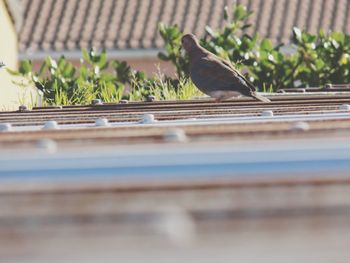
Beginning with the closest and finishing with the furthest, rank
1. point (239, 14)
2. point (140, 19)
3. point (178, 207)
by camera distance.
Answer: point (178, 207)
point (239, 14)
point (140, 19)

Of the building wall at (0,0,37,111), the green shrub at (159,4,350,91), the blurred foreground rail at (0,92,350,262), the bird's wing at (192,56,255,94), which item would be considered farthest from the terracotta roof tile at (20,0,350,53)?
the blurred foreground rail at (0,92,350,262)

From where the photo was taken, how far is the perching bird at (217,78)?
24.9 ft

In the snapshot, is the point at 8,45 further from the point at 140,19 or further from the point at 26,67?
the point at 26,67

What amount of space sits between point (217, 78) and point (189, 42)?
3.40ft

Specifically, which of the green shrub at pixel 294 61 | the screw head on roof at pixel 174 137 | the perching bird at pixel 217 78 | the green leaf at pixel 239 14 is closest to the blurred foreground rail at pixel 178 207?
the screw head on roof at pixel 174 137

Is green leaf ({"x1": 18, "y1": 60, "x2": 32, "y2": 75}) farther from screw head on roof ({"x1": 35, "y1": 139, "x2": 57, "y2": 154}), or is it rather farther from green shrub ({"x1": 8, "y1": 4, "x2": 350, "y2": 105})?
screw head on roof ({"x1": 35, "y1": 139, "x2": 57, "y2": 154})

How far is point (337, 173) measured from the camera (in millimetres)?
2160

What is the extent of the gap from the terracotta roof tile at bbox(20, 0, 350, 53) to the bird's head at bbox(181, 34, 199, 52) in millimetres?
14577

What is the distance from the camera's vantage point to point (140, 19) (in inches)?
982

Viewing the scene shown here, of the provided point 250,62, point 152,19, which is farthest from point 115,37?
point 250,62

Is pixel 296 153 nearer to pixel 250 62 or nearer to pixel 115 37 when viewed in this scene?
pixel 250 62

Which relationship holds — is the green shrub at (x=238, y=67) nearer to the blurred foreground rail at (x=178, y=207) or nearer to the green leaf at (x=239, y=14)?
the green leaf at (x=239, y=14)

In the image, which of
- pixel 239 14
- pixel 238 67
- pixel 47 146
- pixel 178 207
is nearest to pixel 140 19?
pixel 239 14

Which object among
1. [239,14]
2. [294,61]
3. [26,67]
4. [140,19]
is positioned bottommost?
[140,19]
